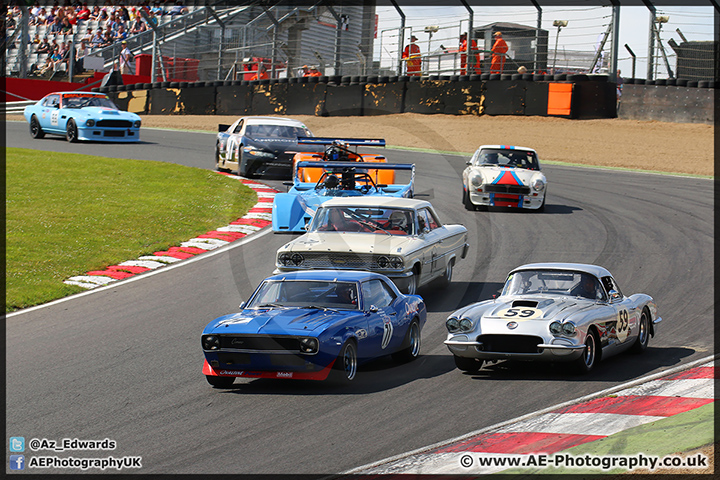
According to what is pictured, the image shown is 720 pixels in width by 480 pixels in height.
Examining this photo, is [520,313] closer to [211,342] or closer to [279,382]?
[279,382]

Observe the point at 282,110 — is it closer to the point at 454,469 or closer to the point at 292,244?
the point at 292,244

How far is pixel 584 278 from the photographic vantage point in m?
8.38

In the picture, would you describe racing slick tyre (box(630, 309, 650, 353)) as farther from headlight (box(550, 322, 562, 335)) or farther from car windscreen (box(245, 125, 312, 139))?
car windscreen (box(245, 125, 312, 139))

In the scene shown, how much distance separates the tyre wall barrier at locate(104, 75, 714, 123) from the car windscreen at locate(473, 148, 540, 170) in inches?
343

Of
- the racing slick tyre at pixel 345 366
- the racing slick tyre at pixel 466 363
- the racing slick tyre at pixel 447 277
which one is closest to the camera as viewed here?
the racing slick tyre at pixel 345 366

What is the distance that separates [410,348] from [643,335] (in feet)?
7.81

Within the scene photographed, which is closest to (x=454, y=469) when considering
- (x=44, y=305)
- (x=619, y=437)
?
(x=619, y=437)

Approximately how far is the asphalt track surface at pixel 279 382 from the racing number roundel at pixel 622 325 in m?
0.28

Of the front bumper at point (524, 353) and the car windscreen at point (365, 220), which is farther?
the car windscreen at point (365, 220)

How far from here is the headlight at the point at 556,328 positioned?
24.0 feet

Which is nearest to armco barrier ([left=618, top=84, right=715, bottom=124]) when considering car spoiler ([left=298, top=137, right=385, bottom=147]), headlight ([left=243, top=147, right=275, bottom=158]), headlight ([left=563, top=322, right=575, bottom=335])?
headlight ([left=243, top=147, right=275, bottom=158])

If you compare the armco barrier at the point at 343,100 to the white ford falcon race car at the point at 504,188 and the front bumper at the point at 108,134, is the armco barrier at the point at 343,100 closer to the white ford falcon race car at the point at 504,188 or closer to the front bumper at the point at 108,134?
the front bumper at the point at 108,134

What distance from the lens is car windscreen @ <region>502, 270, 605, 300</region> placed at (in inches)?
326

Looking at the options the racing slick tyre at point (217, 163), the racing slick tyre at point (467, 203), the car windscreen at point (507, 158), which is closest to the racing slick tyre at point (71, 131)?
the racing slick tyre at point (217, 163)
